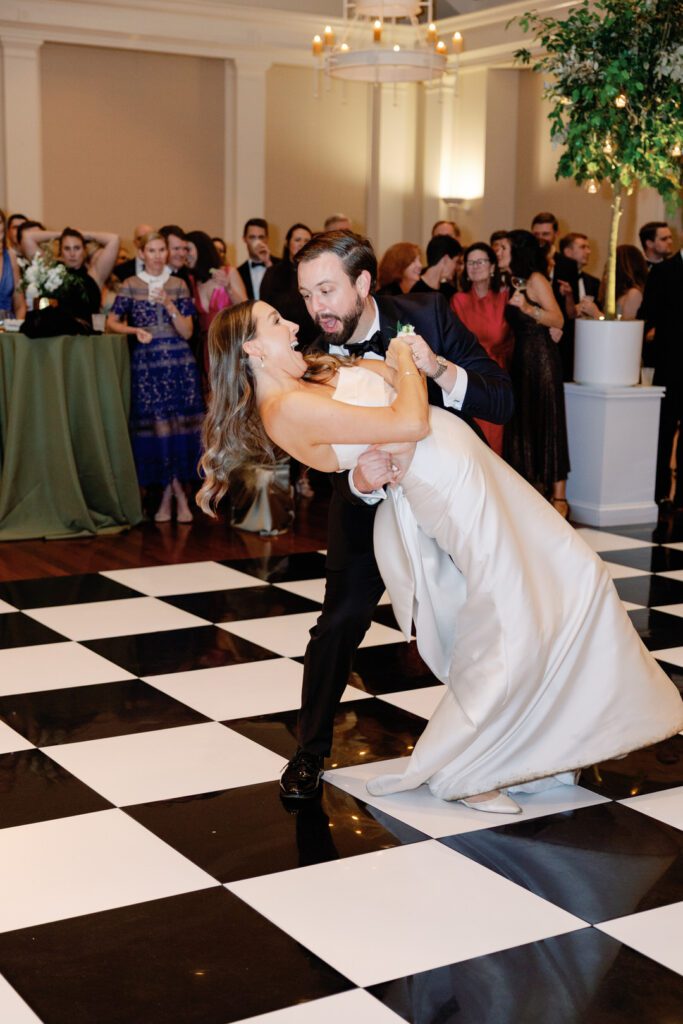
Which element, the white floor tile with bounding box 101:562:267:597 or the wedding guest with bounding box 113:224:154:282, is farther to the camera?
the wedding guest with bounding box 113:224:154:282

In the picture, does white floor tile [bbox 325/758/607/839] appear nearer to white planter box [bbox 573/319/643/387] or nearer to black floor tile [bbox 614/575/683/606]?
black floor tile [bbox 614/575/683/606]

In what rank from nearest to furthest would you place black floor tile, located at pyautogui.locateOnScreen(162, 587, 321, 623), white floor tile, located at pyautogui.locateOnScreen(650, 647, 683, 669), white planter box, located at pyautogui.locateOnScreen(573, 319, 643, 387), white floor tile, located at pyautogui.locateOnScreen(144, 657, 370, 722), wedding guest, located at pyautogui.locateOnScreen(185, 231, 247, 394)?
white floor tile, located at pyautogui.locateOnScreen(144, 657, 370, 722), white floor tile, located at pyautogui.locateOnScreen(650, 647, 683, 669), black floor tile, located at pyautogui.locateOnScreen(162, 587, 321, 623), white planter box, located at pyautogui.locateOnScreen(573, 319, 643, 387), wedding guest, located at pyautogui.locateOnScreen(185, 231, 247, 394)

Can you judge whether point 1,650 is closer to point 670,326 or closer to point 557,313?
point 557,313

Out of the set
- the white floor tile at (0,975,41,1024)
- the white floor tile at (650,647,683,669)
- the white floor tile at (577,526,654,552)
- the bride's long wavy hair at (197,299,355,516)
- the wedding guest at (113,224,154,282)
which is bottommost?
the white floor tile at (577,526,654,552)

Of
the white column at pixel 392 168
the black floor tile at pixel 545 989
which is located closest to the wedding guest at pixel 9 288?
the black floor tile at pixel 545 989

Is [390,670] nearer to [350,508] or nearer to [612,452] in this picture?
[350,508]

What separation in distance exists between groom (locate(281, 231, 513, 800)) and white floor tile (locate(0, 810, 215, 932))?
418 millimetres

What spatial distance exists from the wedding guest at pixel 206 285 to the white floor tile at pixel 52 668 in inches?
125

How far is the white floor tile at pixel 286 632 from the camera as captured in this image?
4.30m

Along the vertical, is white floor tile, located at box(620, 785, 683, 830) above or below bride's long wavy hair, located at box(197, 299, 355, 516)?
below

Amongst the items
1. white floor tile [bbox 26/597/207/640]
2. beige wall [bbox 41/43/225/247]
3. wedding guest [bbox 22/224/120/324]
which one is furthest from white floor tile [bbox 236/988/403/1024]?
beige wall [bbox 41/43/225/247]

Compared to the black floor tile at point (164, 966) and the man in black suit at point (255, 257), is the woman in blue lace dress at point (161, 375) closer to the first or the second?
the man in black suit at point (255, 257)

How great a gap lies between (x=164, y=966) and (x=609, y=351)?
5149 millimetres

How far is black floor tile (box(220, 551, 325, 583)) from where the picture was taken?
532 centimetres
